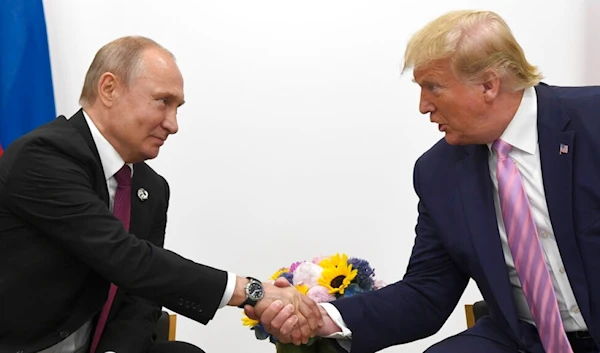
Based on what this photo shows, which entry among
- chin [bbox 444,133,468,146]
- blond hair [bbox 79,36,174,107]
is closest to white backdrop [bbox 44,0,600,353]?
blond hair [bbox 79,36,174,107]

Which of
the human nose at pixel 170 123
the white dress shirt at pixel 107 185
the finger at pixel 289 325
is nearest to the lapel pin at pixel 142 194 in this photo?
the white dress shirt at pixel 107 185

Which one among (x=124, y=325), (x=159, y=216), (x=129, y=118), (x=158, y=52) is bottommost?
(x=124, y=325)

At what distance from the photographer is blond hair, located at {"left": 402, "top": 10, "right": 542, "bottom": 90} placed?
6.97 ft

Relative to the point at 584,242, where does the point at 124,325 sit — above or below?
below

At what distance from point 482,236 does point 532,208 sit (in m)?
0.16

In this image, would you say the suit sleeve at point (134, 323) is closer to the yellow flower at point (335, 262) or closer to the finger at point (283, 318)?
the finger at point (283, 318)

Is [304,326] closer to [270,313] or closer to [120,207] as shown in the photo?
[270,313]

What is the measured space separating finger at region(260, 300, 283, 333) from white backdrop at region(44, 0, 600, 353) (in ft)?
4.09

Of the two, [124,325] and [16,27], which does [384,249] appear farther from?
[16,27]

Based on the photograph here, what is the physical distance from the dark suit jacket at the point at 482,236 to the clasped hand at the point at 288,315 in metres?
0.13

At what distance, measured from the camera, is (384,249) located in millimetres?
3641

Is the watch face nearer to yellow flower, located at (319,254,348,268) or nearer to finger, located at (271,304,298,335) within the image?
finger, located at (271,304,298,335)

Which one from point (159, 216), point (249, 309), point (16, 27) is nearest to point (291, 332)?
point (249, 309)

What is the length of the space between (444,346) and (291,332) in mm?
458
